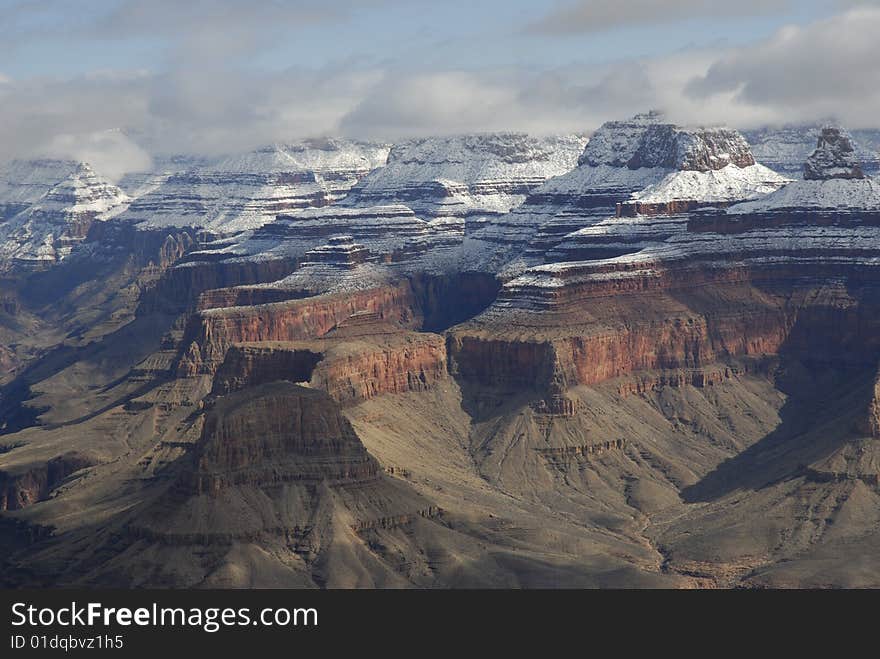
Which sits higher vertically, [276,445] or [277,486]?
[276,445]

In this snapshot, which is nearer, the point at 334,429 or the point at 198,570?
the point at 198,570

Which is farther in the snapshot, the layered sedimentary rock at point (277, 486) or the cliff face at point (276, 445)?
the cliff face at point (276, 445)

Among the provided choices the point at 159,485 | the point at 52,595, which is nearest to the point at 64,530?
the point at 159,485

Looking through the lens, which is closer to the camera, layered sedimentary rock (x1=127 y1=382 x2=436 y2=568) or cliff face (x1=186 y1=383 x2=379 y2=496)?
layered sedimentary rock (x1=127 y1=382 x2=436 y2=568)

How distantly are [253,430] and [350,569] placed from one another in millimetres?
17444

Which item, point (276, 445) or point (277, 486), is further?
point (276, 445)

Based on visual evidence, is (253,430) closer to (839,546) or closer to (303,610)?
(839,546)

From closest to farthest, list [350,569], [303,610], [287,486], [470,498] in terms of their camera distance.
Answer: [303,610], [350,569], [287,486], [470,498]

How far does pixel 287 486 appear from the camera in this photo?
181750 millimetres

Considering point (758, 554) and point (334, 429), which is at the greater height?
point (334, 429)

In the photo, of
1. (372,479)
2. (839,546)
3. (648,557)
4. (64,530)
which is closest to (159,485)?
(64,530)

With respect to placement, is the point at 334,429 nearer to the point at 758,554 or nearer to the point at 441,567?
the point at 441,567

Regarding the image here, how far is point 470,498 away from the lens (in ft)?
650

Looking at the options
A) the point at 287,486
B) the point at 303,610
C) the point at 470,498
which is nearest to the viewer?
the point at 303,610
